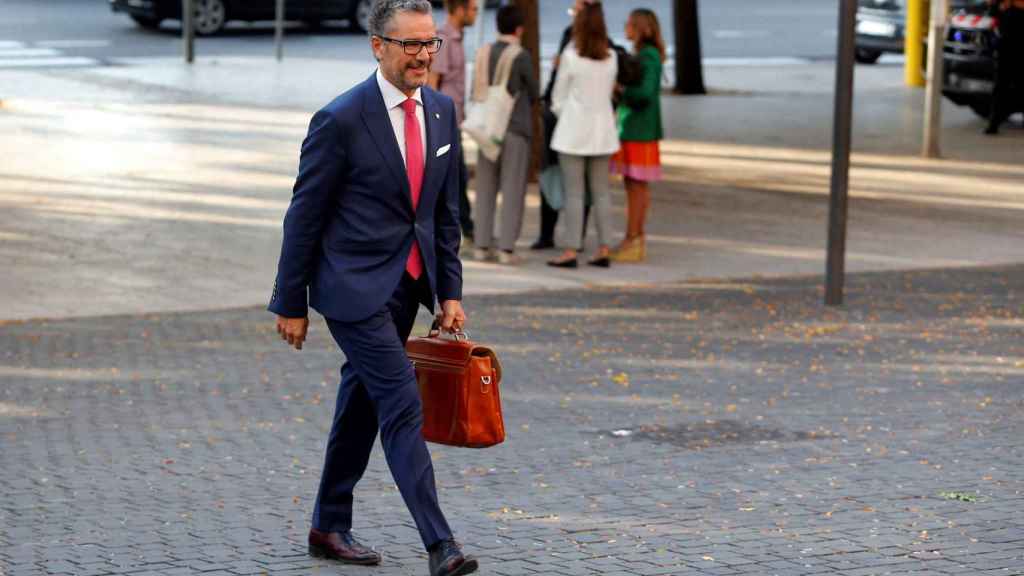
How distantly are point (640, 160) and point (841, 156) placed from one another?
198cm

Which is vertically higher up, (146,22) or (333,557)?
(146,22)

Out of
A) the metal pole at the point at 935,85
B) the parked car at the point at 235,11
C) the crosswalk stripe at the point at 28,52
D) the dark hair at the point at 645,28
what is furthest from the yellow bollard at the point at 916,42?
the dark hair at the point at 645,28

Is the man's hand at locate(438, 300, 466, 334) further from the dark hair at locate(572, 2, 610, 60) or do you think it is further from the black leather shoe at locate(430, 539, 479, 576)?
the dark hair at locate(572, 2, 610, 60)

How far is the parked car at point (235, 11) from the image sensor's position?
3088 cm

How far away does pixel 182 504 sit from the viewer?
6504 millimetres

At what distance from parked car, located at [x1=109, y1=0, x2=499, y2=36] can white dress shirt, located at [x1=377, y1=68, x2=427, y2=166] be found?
26228 millimetres

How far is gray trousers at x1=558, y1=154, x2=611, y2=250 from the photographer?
12.3 m

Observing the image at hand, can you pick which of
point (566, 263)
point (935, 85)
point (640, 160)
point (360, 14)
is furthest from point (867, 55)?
point (566, 263)

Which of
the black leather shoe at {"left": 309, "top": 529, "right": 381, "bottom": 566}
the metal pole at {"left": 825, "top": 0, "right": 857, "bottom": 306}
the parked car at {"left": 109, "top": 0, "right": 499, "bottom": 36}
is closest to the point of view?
the black leather shoe at {"left": 309, "top": 529, "right": 381, "bottom": 566}

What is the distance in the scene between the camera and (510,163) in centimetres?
1222

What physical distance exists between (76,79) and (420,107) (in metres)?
19.1

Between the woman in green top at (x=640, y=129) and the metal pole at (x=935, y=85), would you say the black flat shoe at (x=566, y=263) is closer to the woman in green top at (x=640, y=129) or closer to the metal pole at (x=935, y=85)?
the woman in green top at (x=640, y=129)

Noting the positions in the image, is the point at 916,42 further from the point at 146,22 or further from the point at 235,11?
the point at 146,22

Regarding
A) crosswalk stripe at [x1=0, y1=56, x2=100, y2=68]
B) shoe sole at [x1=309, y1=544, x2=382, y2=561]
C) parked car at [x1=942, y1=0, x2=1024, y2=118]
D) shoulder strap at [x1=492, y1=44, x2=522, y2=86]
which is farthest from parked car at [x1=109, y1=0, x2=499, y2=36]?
shoe sole at [x1=309, y1=544, x2=382, y2=561]
